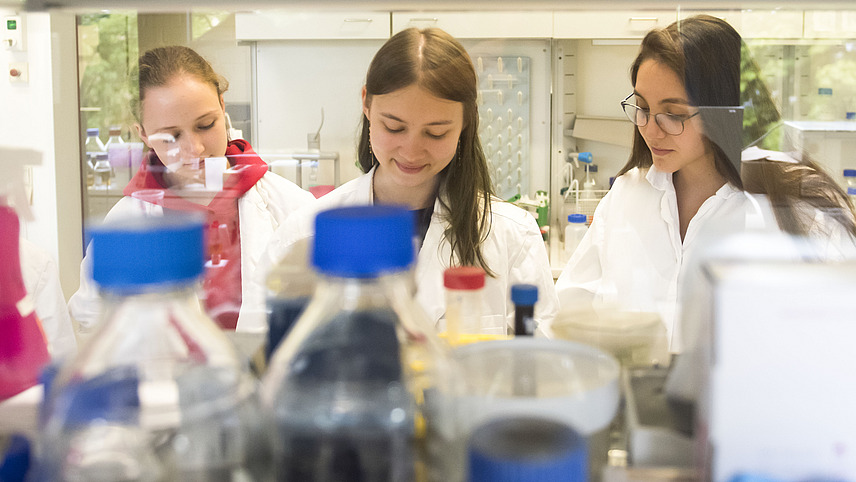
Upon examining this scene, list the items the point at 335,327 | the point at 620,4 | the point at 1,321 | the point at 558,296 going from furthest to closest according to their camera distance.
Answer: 1. the point at 558,296
2. the point at 1,321
3. the point at 620,4
4. the point at 335,327

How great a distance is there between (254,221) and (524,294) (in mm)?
614

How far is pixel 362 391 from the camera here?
1.40 feet

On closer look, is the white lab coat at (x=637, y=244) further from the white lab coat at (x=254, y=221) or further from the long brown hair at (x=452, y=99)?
the white lab coat at (x=254, y=221)

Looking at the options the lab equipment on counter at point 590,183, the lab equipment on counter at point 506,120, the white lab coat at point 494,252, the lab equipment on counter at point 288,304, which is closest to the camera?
the lab equipment on counter at point 288,304

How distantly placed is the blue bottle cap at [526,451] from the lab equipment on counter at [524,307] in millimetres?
199

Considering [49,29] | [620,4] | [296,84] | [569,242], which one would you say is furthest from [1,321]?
[569,242]

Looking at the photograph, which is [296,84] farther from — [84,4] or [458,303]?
[458,303]

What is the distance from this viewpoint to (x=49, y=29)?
0.75m

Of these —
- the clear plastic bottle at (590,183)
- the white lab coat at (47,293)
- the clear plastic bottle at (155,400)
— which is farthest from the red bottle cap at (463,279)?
the clear plastic bottle at (590,183)

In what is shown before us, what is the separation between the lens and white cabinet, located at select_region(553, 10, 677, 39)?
0.68 m

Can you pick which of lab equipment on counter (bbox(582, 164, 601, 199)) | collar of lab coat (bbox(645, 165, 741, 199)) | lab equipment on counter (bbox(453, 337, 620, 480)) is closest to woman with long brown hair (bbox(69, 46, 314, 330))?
lab equipment on counter (bbox(453, 337, 620, 480))

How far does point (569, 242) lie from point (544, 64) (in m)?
0.52

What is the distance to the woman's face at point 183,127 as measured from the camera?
3.27ft

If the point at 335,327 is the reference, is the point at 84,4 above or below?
above
